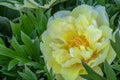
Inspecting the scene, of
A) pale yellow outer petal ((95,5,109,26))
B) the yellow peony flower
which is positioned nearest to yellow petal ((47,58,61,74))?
the yellow peony flower

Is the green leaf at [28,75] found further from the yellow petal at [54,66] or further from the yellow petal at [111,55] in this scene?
the yellow petal at [111,55]

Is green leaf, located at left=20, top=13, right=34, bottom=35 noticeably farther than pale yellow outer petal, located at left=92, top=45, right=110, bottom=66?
Yes

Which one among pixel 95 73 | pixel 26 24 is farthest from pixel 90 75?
pixel 26 24

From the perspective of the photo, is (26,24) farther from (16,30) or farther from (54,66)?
(54,66)

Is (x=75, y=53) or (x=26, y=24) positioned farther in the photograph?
(x=26, y=24)

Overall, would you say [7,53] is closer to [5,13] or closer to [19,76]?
[19,76]

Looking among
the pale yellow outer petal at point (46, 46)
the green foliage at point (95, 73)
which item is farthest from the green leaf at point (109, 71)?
the pale yellow outer petal at point (46, 46)

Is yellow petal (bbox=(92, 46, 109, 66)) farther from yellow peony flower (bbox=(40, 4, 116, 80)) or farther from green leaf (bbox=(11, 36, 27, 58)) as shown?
green leaf (bbox=(11, 36, 27, 58))

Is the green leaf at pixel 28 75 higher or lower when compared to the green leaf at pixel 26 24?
lower

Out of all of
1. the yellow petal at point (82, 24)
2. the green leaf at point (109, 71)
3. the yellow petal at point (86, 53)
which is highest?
the yellow petal at point (82, 24)
